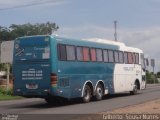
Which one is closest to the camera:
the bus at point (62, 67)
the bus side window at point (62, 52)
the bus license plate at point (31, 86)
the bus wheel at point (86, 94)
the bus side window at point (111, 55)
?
the bus at point (62, 67)

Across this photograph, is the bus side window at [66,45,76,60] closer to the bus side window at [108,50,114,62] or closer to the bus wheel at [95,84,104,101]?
the bus wheel at [95,84,104,101]

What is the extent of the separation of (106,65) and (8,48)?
38.3 ft

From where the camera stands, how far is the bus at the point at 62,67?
2420 cm

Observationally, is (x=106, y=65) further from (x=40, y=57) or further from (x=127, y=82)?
(x=40, y=57)

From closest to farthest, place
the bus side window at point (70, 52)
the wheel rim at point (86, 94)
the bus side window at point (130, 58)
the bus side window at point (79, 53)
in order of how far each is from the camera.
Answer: the bus side window at point (70, 52)
the bus side window at point (79, 53)
the wheel rim at point (86, 94)
the bus side window at point (130, 58)

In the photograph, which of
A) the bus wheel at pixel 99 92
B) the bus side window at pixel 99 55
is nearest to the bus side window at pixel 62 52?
the bus side window at pixel 99 55

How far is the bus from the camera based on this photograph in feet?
79.4

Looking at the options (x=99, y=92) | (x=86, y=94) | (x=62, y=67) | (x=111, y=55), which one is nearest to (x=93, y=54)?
(x=99, y=92)

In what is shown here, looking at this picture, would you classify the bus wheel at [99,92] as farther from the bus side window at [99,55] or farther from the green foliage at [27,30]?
the green foliage at [27,30]

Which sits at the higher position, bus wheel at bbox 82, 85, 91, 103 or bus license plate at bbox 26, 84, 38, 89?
bus license plate at bbox 26, 84, 38, 89

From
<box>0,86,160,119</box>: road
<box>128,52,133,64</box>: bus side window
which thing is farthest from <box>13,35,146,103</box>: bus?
<box>128,52,133,64</box>: bus side window

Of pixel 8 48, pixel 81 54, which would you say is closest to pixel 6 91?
pixel 8 48

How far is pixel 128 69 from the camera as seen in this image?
3325cm

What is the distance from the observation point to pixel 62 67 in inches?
971
